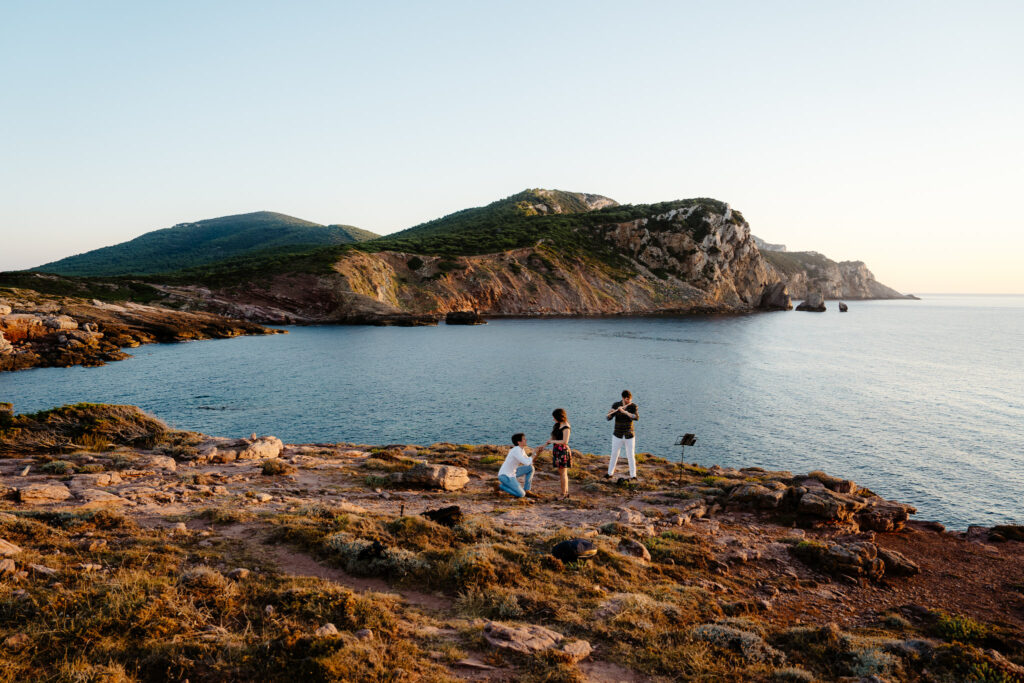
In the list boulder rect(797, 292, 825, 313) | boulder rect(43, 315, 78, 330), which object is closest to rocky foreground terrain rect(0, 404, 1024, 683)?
boulder rect(43, 315, 78, 330)

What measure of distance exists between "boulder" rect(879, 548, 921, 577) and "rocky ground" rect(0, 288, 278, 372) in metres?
70.3

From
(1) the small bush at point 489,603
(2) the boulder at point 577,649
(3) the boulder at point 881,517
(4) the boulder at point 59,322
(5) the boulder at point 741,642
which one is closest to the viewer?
(2) the boulder at point 577,649

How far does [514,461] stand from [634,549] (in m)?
5.47

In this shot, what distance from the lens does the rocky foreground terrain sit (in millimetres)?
8227

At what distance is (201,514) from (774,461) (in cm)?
3048

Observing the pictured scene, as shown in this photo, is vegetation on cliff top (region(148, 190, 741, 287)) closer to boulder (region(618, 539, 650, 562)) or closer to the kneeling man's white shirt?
the kneeling man's white shirt

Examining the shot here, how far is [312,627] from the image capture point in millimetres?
8867

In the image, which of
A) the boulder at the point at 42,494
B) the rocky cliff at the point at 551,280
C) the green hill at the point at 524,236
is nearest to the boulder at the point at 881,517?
the boulder at the point at 42,494

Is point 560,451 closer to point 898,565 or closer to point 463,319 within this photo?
point 898,565

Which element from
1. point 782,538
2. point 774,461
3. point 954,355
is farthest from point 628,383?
point 954,355

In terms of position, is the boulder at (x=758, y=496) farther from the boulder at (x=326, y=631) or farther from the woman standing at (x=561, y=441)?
the boulder at (x=326, y=631)

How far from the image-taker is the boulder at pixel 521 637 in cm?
898

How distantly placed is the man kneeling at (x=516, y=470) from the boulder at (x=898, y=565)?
11817 mm

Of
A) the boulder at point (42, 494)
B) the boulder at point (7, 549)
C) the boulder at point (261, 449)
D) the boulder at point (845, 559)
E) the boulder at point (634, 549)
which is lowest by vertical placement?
the boulder at point (845, 559)
